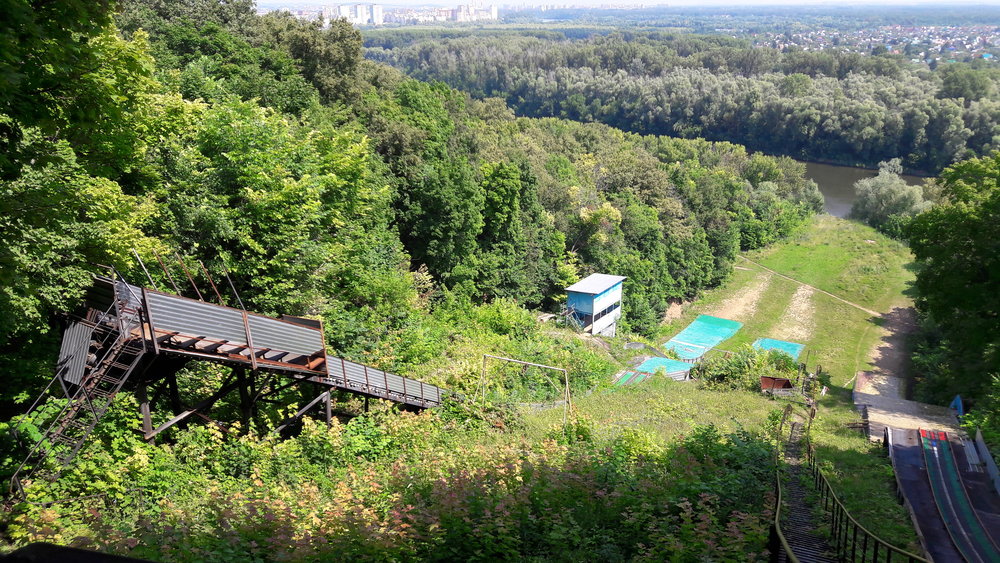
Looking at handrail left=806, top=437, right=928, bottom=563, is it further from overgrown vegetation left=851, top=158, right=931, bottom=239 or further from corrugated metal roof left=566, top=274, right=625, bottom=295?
overgrown vegetation left=851, top=158, right=931, bottom=239

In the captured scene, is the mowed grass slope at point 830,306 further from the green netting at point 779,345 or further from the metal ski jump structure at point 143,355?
the metal ski jump structure at point 143,355

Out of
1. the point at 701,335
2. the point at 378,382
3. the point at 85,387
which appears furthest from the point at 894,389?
the point at 85,387

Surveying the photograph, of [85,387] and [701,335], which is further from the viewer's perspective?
[701,335]

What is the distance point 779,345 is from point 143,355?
37.3 meters

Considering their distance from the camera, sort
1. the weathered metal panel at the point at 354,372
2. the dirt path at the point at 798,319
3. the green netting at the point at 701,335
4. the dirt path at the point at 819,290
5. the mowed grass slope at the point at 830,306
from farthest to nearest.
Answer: the dirt path at the point at 819,290 → the dirt path at the point at 798,319 → the green netting at the point at 701,335 → the mowed grass slope at the point at 830,306 → the weathered metal panel at the point at 354,372

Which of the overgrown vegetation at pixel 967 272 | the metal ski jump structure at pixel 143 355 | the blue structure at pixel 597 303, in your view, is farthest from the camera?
the blue structure at pixel 597 303

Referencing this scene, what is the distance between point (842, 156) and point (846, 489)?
295 feet

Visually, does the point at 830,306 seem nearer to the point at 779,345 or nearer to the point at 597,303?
the point at 779,345

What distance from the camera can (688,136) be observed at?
337ft

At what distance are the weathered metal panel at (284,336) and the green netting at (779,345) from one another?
31.0 meters

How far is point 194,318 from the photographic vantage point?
11.7 metres

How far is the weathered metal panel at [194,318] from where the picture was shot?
11.2 metres

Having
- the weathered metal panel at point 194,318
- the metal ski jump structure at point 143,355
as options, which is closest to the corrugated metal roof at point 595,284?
the metal ski jump structure at point 143,355

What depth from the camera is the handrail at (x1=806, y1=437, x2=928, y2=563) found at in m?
7.65
